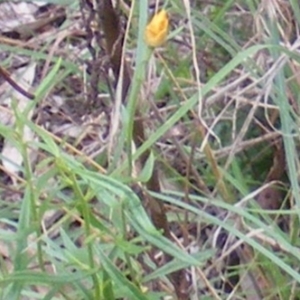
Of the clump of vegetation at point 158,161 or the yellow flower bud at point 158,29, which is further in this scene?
the clump of vegetation at point 158,161

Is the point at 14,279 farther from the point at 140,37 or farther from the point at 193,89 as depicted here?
the point at 193,89

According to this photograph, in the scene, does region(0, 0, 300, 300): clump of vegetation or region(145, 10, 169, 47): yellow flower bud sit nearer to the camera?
region(145, 10, 169, 47): yellow flower bud

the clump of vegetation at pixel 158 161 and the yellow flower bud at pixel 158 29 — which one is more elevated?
the yellow flower bud at pixel 158 29

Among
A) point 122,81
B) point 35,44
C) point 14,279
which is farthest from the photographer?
point 35,44

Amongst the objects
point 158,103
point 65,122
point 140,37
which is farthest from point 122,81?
point 65,122

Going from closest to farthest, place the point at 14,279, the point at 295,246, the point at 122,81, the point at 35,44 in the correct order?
the point at 14,279 → the point at 122,81 → the point at 295,246 → the point at 35,44

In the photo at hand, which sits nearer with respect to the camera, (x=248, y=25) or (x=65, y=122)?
(x=248, y=25)

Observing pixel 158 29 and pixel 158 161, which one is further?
pixel 158 161

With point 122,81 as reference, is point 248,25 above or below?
below

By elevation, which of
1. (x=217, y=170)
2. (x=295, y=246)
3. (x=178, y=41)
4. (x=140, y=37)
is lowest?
(x=295, y=246)

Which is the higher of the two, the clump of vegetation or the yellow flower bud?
the yellow flower bud

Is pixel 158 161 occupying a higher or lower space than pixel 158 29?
lower
